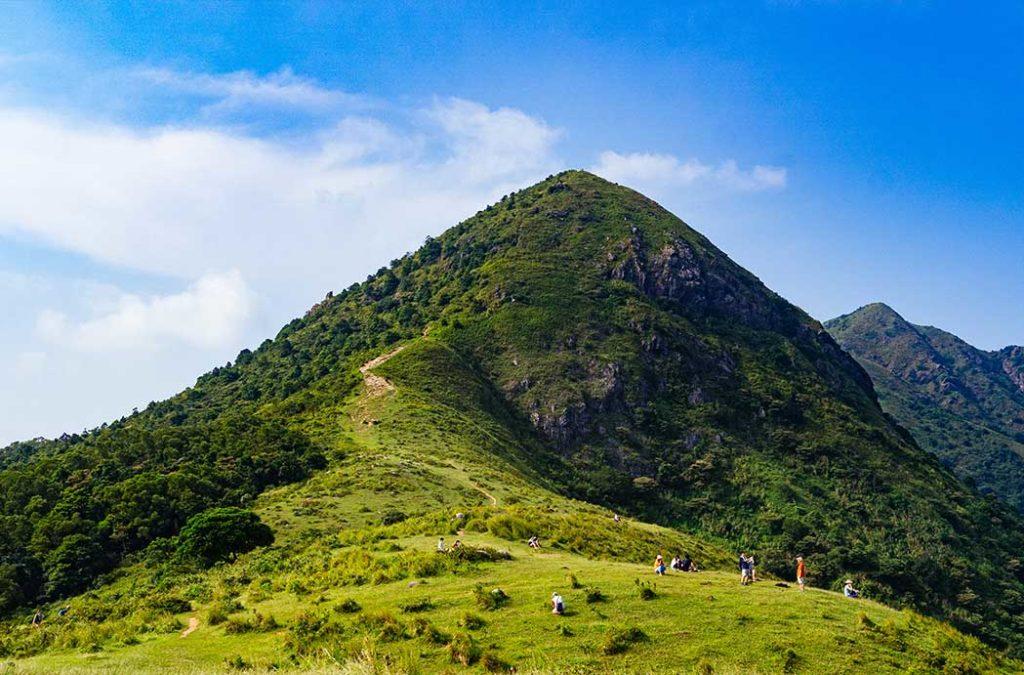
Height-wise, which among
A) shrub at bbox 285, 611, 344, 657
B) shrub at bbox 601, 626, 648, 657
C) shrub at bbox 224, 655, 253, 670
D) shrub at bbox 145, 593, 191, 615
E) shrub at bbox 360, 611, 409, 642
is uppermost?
shrub at bbox 601, 626, 648, 657

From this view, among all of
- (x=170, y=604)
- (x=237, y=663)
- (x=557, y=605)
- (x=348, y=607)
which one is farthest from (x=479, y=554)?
(x=170, y=604)

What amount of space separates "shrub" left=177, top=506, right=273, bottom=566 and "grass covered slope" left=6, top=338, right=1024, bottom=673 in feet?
4.61

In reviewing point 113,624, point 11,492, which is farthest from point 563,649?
point 11,492

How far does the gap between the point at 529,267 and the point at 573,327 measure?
75.6 ft

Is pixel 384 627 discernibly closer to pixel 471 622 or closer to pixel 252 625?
pixel 471 622

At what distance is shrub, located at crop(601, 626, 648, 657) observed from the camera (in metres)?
22.8

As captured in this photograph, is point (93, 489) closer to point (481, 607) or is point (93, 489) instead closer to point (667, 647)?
point (481, 607)

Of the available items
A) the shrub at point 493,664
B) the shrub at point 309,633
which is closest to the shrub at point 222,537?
the shrub at point 309,633

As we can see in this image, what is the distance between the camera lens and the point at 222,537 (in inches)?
1902

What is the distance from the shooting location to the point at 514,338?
419ft

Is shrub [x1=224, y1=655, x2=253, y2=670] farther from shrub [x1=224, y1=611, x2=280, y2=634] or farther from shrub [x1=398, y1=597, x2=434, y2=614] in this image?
shrub [x1=398, y1=597, x2=434, y2=614]

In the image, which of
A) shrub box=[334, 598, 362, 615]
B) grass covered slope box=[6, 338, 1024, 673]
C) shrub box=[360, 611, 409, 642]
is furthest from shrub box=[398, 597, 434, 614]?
shrub box=[334, 598, 362, 615]

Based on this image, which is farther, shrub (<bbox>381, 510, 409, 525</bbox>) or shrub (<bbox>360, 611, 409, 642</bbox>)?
shrub (<bbox>381, 510, 409, 525</bbox>)

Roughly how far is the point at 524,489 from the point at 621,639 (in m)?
47.0
